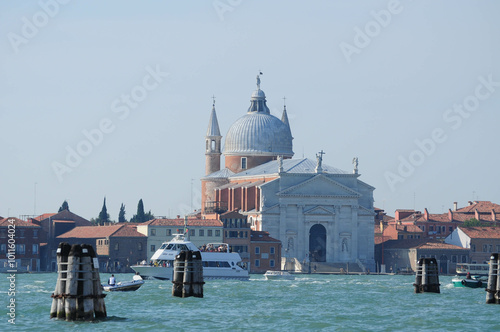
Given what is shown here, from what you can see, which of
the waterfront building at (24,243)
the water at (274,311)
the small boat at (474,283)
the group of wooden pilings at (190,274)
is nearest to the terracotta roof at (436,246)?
the waterfront building at (24,243)

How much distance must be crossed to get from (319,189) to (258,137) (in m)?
16.3

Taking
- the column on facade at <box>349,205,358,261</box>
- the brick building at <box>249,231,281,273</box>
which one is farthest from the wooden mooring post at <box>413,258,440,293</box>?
the column on facade at <box>349,205,358,261</box>

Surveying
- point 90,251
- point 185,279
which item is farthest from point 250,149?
point 90,251

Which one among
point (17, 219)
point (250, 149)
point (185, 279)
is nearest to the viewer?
point (185, 279)

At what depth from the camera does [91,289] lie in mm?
39344

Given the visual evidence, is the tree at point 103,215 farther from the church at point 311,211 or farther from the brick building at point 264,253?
the brick building at point 264,253

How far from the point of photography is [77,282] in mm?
39156

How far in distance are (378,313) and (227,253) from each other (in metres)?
28.5

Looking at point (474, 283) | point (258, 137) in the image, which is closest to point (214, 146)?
point (258, 137)

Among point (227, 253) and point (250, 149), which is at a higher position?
point (250, 149)

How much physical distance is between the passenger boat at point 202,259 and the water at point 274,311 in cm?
632

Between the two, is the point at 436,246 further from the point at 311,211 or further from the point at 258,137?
the point at 258,137

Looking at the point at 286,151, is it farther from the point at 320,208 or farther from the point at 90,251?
the point at 90,251

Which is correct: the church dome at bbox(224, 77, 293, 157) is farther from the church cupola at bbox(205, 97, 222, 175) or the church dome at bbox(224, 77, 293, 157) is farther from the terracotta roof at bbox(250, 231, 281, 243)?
the terracotta roof at bbox(250, 231, 281, 243)
